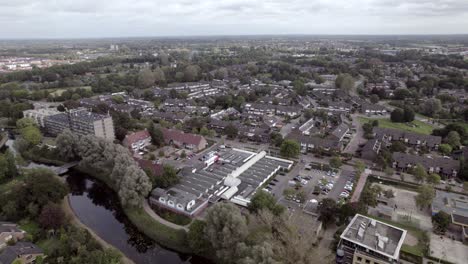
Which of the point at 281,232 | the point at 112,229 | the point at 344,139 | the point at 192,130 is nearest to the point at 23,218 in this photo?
the point at 112,229

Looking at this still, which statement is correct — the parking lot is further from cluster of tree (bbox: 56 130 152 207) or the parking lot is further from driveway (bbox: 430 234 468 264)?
cluster of tree (bbox: 56 130 152 207)

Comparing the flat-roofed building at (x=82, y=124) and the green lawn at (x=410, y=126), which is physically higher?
the flat-roofed building at (x=82, y=124)

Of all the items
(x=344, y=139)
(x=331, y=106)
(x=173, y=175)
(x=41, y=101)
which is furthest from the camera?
(x=41, y=101)

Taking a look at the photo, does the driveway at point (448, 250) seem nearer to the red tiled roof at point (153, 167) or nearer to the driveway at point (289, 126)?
the red tiled roof at point (153, 167)

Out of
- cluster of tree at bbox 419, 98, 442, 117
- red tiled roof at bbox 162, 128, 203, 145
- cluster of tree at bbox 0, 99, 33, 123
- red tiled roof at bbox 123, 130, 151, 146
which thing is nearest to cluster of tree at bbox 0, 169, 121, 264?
red tiled roof at bbox 123, 130, 151, 146

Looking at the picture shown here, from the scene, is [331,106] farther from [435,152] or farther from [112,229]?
[112,229]

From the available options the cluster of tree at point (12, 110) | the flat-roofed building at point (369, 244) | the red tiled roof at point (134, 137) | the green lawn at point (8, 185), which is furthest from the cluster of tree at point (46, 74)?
the flat-roofed building at point (369, 244)
